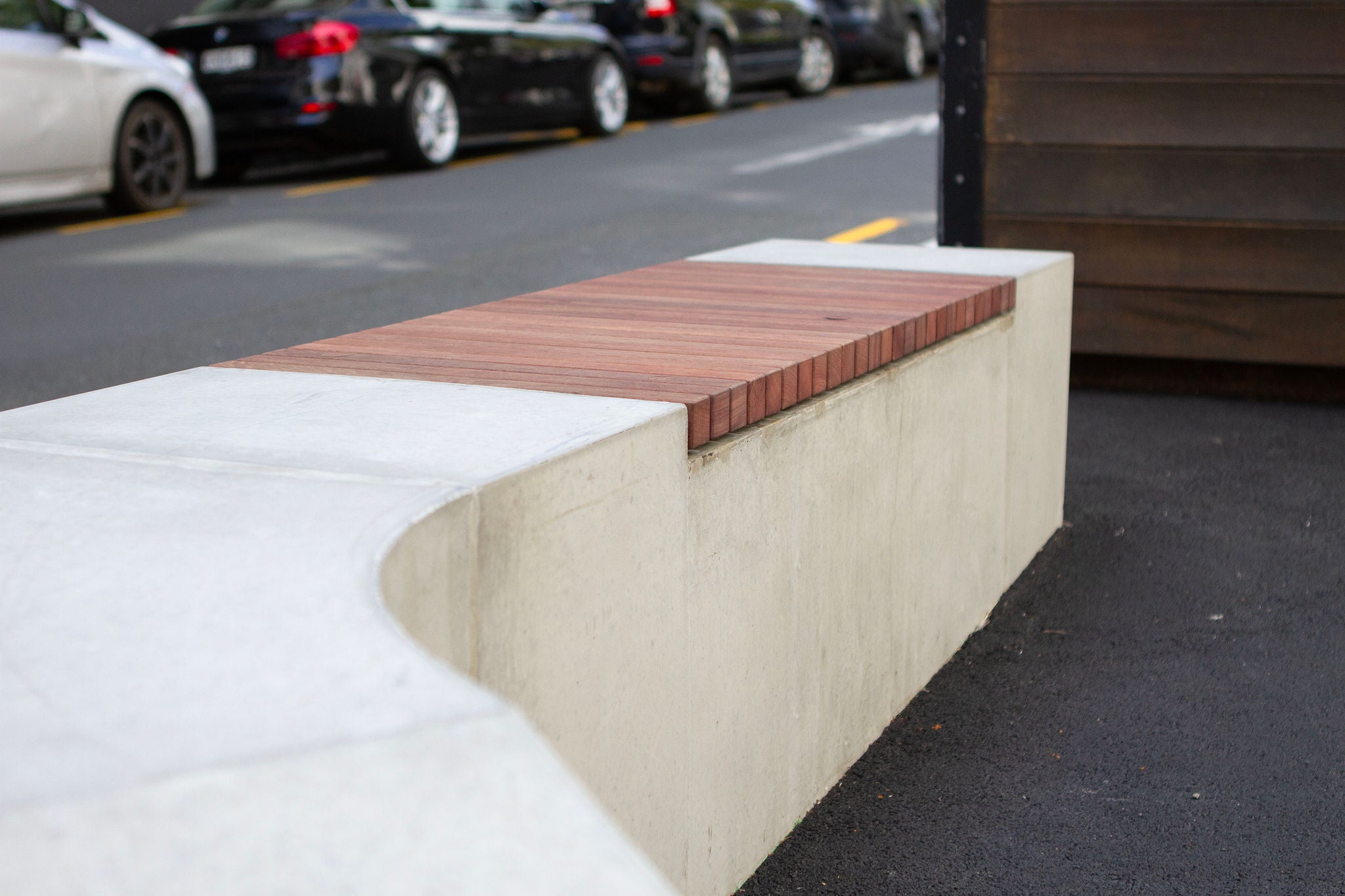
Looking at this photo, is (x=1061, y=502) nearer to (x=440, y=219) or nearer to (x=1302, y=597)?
(x=1302, y=597)

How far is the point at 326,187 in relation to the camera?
11.7 m

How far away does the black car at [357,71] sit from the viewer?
1166 cm

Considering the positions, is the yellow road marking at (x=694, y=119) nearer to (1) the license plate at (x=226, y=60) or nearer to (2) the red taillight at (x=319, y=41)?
(2) the red taillight at (x=319, y=41)

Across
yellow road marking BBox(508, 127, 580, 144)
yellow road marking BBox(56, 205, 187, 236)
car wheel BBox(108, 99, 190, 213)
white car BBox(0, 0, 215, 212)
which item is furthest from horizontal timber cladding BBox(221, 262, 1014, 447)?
yellow road marking BBox(508, 127, 580, 144)

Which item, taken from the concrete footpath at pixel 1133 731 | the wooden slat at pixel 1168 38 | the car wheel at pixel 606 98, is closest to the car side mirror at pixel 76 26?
the car wheel at pixel 606 98

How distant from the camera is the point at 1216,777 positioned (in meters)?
2.75

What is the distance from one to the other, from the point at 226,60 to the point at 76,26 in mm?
2141

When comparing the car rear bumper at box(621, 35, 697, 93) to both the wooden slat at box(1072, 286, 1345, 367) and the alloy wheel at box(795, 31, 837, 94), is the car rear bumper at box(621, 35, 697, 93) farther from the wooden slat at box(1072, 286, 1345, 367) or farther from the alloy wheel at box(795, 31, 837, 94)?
the wooden slat at box(1072, 286, 1345, 367)

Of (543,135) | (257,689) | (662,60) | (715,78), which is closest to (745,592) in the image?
(257,689)

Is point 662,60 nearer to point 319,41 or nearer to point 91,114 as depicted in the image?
point 319,41

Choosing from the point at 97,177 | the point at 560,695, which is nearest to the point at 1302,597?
the point at 560,695

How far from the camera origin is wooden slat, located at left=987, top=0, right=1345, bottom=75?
17.6ft

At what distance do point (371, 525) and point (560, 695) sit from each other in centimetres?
Answer: 40

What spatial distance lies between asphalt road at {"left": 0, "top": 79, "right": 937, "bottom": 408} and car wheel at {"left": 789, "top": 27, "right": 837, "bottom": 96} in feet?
14.9
